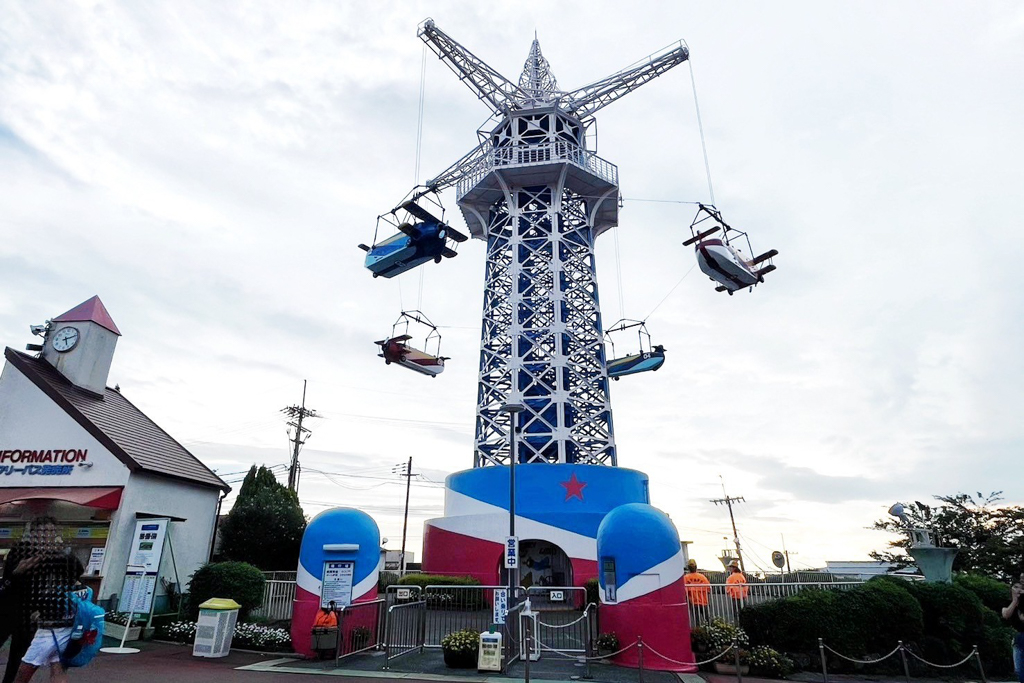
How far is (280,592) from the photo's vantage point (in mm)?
19781

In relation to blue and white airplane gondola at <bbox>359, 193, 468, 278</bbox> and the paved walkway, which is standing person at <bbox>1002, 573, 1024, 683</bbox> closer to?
the paved walkway

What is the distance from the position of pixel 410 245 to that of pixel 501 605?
735 inches

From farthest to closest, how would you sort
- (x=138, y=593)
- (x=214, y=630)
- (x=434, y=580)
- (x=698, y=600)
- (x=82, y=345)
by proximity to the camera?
1. (x=434, y=580)
2. (x=82, y=345)
3. (x=138, y=593)
4. (x=698, y=600)
5. (x=214, y=630)

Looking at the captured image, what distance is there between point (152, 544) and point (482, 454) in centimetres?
A: 1864

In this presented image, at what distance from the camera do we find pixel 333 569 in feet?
50.5

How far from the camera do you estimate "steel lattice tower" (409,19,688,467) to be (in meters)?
33.5

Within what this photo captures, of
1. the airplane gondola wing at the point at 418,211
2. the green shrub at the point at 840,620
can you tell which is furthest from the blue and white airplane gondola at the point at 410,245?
the green shrub at the point at 840,620

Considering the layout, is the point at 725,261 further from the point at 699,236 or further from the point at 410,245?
the point at 410,245

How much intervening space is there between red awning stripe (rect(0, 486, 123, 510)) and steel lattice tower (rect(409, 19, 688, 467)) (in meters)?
18.4

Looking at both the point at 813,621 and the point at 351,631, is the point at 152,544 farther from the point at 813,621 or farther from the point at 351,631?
the point at 813,621

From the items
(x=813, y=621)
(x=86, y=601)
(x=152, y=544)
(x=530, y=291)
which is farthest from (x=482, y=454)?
(x=86, y=601)

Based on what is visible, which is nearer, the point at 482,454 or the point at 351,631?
the point at 351,631

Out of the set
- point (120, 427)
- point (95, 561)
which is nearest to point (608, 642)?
point (95, 561)

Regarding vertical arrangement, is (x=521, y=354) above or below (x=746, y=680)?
above
